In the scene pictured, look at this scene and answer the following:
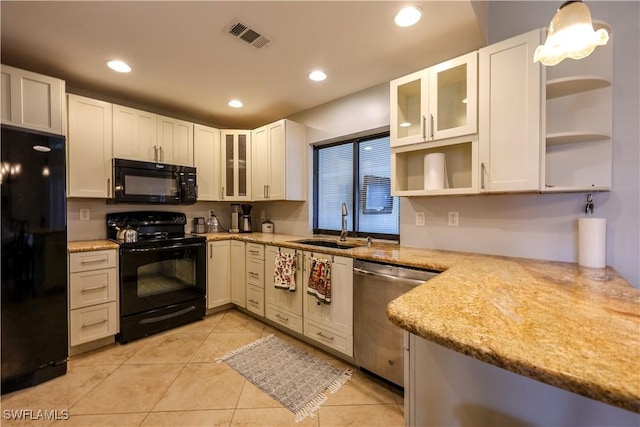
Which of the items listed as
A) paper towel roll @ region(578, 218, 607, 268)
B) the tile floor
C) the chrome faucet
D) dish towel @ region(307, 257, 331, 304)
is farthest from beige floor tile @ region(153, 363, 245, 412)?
paper towel roll @ region(578, 218, 607, 268)

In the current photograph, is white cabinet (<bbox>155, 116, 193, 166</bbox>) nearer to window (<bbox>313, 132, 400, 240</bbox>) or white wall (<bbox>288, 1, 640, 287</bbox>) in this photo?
window (<bbox>313, 132, 400, 240</bbox>)

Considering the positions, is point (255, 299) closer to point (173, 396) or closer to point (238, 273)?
point (238, 273)

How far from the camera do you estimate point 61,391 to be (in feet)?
5.90

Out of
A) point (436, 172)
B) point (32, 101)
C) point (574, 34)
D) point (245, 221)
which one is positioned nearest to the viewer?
point (574, 34)

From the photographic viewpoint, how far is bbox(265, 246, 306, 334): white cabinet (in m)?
2.42

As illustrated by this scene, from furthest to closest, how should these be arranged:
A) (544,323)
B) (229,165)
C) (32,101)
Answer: (229,165), (32,101), (544,323)

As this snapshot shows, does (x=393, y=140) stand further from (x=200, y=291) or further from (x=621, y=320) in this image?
(x=200, y=291)

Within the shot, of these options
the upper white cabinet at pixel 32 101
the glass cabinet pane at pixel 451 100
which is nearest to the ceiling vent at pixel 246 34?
the glass cabinet pane at pixel 451 100

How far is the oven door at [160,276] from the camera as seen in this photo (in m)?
2.40

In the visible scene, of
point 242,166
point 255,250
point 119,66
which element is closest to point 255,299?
point 255,250

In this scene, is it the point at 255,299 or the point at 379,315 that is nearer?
the point at 379,315

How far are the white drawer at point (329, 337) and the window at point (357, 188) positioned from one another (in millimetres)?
1074

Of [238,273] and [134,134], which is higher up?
[134,134]

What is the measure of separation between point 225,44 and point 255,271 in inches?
82.0
